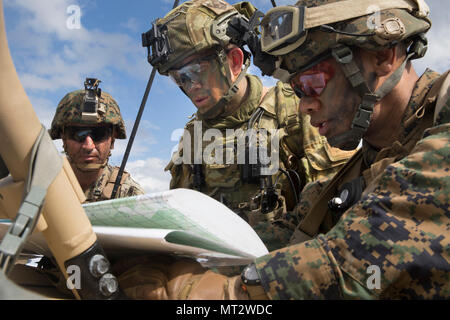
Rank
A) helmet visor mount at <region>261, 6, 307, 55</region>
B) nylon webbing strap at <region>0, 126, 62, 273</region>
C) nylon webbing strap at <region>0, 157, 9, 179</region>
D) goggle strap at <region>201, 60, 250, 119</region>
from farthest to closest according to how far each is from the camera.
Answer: goggle strap at <region>201, 60, 250, 119</region> < helmet visor mount at <region>261, 6, 307, 55</region> < nylon webbing strap at <region>0, 157, 9, 179</region> < nylon webbing strap at <region>0, 126, 62, 273</region>

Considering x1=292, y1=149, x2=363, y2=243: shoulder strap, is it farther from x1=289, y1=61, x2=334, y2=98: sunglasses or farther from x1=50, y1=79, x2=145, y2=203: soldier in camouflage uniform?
x1=50, y1=79, x2=145, y2=203: soldier in camouflage uniform

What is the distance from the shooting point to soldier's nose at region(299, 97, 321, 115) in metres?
2.01

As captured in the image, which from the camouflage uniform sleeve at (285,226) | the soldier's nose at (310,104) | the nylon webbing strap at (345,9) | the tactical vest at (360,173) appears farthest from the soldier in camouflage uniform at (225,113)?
the nylon webbing strap at (345,9)

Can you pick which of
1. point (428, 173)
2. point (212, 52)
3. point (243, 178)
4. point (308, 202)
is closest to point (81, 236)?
point (428, 173)

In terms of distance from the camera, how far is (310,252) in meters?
1.09

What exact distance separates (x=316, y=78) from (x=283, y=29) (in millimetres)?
324

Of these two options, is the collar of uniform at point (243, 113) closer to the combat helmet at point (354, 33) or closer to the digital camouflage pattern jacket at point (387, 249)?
the combat helmet at point (354, 33)

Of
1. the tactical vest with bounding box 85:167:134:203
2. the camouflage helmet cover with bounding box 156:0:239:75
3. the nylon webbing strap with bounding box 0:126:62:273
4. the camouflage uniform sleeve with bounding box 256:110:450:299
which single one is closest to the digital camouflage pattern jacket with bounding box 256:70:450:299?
the camouflage uniform sleeve with bounding box 256:110:450:299

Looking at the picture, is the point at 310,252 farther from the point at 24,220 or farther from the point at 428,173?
the point at 24,220

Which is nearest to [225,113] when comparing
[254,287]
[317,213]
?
[317,213]

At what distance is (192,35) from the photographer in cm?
394

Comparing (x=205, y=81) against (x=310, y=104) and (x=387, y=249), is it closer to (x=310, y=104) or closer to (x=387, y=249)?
(x=310, y=104)

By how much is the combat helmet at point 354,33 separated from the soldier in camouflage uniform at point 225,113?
4.83 ft

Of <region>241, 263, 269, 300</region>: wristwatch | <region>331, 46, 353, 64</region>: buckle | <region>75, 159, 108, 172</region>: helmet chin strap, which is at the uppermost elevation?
<region>331, 46, 353, 64</region>: buckle
